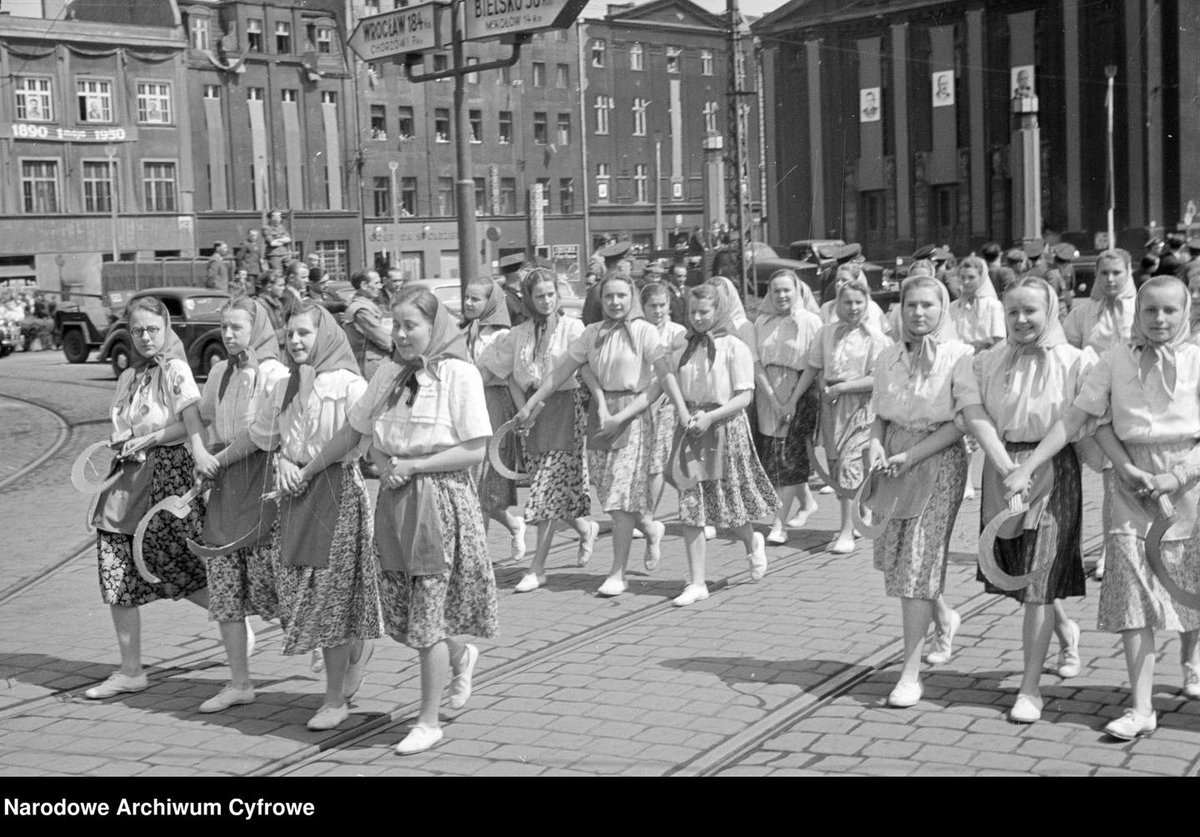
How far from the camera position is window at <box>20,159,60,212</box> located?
34.2 meters

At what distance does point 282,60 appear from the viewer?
52.9 feet

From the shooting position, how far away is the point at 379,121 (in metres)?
17.2

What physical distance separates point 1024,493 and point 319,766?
9.04 feet

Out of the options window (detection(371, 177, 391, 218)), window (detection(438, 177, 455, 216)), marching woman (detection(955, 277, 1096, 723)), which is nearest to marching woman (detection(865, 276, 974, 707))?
marching woman (detection(955, 277, 1096, 723))

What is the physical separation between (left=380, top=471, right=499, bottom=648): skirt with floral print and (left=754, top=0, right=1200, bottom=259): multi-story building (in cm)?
680

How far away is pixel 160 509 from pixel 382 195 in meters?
11.3

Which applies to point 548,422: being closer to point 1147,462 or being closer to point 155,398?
point 155,398

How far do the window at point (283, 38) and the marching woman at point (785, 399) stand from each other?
8033 mm

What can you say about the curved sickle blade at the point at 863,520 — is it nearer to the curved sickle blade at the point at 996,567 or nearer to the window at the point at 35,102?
the curved sickle blade at the point at 996,567

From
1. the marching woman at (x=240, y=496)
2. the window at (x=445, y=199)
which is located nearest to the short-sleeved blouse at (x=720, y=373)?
the marching woman at (x=240, y=496)

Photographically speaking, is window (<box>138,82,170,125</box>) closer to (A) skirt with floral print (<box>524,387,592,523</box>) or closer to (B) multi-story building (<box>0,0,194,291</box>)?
(B) multi-story building (<box>0,0,194,291</box>)

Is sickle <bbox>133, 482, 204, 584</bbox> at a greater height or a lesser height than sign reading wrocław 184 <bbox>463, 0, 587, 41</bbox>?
lesser
